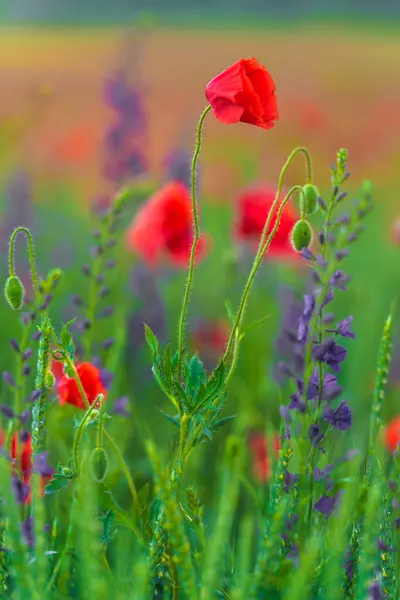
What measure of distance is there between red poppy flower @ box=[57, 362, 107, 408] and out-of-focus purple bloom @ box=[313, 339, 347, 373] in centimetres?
16

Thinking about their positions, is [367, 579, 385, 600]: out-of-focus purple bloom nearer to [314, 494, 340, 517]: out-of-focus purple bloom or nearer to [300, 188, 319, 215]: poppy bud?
[314, 494, 340, 517]: out-of-focus purple bloom

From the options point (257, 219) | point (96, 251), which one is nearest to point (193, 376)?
point (96, 251)

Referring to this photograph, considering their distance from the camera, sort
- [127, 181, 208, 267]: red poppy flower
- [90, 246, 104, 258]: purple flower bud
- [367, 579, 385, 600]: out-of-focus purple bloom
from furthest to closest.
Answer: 1. [127, 181, 208, 267]: red poppy flower
2. [90, 246, 104, 258]: purple flower bud
3. [367, 579, 385, 600]: out-of-focus purple bloom

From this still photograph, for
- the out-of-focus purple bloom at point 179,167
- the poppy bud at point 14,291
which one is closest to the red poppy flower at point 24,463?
the poppy bud at point 14,291

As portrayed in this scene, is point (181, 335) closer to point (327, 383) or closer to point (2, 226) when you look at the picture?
point (327, 383)

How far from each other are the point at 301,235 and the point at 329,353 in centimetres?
9

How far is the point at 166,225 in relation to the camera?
4.37 ft

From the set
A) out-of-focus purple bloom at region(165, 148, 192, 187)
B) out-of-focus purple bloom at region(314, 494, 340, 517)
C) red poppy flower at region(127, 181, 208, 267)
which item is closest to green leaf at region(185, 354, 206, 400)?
out-of-focus purple bloom at region(314, 494, 340, 517)

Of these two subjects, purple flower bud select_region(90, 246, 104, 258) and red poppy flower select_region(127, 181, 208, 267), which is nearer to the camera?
purple flower bud select_region(90, 246, 104, 258)

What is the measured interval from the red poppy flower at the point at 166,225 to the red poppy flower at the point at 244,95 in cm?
68

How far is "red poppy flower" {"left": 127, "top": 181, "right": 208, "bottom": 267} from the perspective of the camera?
4.27 feet

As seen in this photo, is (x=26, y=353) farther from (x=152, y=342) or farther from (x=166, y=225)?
(x=166, y=225)

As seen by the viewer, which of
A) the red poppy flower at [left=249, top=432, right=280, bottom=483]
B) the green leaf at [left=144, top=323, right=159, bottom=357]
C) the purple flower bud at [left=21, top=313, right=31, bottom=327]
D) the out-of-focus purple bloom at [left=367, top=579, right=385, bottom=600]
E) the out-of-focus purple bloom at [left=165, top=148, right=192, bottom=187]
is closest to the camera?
the out-of-focus purple bloom at [left=367, top=579, right=385, bottom=600]

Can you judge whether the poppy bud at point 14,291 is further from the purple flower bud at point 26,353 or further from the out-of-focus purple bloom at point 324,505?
the out-of-focus purple bloom at point 324,505
